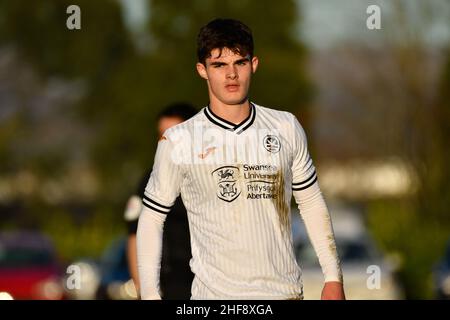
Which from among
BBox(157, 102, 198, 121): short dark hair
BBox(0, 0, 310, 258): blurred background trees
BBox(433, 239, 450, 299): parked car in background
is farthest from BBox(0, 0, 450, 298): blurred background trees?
BBox(157, 102, 198, 121): short dark hair

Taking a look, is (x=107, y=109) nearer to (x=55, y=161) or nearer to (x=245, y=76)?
(x=55, y=161)

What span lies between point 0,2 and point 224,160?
55.3 m

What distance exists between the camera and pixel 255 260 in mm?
7027

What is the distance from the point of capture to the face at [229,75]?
23.4 ft

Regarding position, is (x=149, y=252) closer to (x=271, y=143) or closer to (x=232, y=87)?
(x=271, y=143)

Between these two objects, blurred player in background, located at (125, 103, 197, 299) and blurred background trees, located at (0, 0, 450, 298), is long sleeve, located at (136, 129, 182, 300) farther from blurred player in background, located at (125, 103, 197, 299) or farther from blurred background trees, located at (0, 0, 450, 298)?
blurred background trees, located at (0, 0, 450, 298)

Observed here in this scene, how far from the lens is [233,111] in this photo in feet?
23.6

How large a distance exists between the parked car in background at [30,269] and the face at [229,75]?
12.4 meters

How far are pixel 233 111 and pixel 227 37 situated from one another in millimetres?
376

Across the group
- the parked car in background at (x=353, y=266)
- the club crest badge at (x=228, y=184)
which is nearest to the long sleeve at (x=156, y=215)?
the club crest badge at (x=228, y=184)

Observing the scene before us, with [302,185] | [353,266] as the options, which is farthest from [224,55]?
[353,266]

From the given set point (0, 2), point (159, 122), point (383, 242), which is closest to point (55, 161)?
point (0, 2)

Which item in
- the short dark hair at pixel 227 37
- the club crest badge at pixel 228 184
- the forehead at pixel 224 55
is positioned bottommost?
the club crest badge at pixel 228 184

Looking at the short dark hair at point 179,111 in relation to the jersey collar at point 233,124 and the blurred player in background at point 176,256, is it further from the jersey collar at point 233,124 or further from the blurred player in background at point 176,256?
the jersey collar at point 233,124
